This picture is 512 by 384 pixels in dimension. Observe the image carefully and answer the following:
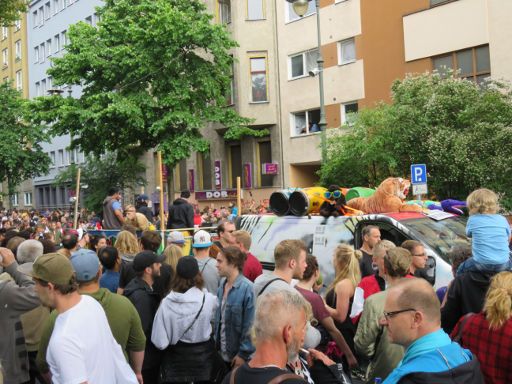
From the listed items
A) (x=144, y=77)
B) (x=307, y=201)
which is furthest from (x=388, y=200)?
(x=144, y=77)

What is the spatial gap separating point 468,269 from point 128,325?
3.10 metres

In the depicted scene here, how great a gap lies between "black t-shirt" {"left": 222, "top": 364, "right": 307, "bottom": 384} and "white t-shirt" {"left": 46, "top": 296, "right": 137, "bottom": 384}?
1.20 metres

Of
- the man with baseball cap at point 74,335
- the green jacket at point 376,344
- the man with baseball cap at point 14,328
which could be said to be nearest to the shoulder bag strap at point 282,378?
the man with baseball cap at point 74,335

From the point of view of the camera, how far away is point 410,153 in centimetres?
1791

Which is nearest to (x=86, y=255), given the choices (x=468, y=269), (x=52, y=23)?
(x=468, y=269)

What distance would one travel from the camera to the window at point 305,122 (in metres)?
30.1

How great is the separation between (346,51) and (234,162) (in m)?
9.26

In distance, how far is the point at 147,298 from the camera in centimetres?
601

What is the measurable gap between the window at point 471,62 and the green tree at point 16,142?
24090 millimetres

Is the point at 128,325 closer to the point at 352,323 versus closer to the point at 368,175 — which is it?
the point at 352,323

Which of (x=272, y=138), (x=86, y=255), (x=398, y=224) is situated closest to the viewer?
(x=86, y=255)

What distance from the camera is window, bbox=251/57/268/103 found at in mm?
32156

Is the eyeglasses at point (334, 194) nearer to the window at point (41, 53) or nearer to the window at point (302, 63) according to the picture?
the window at point (302, 63)

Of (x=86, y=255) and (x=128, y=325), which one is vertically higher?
(x=86, y=255)
